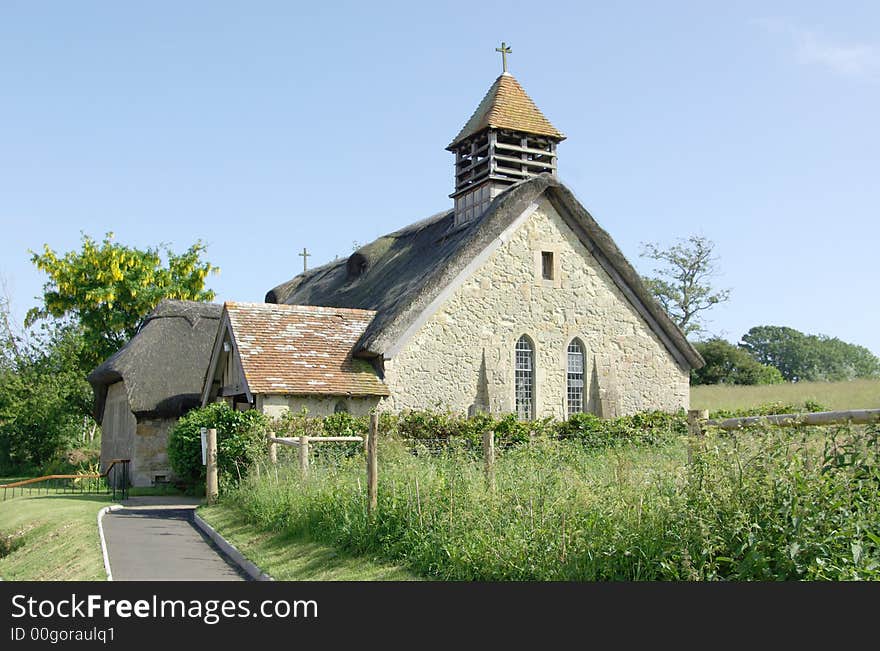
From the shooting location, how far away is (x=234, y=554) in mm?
12688

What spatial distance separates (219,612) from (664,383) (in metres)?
21.7

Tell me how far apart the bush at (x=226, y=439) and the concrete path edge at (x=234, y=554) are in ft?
9.20

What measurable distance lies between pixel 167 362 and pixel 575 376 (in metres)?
12.4

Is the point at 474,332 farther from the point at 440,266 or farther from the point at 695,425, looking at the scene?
the point at 695,425

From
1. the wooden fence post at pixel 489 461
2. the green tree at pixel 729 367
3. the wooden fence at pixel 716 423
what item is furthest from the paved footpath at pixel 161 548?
the green tree at pixel 729 367

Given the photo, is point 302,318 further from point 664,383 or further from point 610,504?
point 610,504

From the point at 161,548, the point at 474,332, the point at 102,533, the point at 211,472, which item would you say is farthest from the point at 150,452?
the point at 161,548

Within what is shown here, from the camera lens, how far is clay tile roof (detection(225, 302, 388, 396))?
2130 centimetres

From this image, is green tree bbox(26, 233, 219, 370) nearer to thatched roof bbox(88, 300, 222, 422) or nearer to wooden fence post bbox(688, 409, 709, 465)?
thatched roof bbox(88, 300, 222, 422)

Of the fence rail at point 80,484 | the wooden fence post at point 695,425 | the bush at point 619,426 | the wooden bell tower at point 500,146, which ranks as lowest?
the fence rail at point 80,484

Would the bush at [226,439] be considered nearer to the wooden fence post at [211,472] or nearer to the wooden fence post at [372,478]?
the wooden fence post at [211,472]

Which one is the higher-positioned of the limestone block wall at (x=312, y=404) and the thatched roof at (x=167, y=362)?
the thatched roof at (x=167, y=362)

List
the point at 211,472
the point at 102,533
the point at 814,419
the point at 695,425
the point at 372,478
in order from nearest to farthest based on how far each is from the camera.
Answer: the point at 814,419
the point at 695,425
the point at 372,478
the point at 102,533
the point at 211,472

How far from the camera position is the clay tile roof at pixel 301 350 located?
69.9 feet
